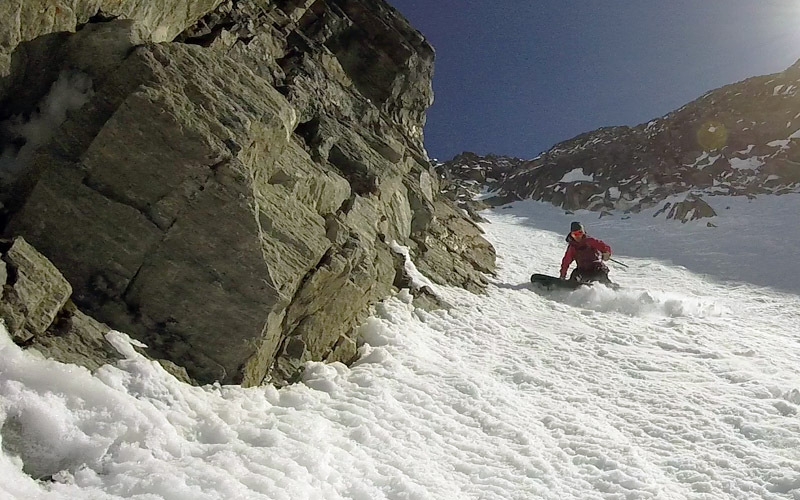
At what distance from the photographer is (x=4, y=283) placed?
→ 4891mm

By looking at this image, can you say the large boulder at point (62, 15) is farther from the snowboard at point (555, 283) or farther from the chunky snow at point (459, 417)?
the snowboard at point (555, 283)

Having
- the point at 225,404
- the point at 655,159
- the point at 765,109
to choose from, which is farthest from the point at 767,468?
the point at 765,109

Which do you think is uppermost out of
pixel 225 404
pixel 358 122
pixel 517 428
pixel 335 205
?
pixel 358 122

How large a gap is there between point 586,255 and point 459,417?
9783 millimetres

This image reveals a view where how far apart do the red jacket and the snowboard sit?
752 millimetres

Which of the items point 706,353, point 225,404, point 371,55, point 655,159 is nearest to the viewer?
point 225,404

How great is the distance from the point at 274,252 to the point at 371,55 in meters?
13.8

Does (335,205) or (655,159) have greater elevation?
(655,159)

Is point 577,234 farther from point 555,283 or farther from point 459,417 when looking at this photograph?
point 459,417

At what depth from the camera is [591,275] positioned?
597 inches

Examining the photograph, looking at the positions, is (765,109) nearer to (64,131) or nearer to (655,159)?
(655,159)

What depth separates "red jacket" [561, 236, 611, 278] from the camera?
1532 cm

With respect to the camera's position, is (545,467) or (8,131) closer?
(545,467)

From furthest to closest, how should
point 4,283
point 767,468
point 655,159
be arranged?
point 655,159, point 767,468, point 4,283
